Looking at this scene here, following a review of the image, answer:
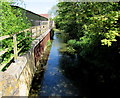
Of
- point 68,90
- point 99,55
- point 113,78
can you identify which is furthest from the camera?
point 99,55

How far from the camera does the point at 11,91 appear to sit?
7.30 ft

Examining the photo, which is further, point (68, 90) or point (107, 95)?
point (68, 90)

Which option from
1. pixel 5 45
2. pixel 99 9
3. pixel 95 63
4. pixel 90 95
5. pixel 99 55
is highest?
pixel 99 9

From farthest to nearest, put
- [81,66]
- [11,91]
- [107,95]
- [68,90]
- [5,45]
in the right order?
[81,66]
[68,90]
[107,95]
[5,45]
[11,91]

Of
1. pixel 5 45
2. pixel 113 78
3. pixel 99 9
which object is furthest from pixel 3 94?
pixel 113 78

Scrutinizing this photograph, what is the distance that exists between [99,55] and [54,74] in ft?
7.94

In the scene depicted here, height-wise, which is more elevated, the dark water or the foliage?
the foliage

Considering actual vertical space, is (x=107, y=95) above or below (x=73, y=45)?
below

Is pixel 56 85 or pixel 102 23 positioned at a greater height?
pixel 102 23

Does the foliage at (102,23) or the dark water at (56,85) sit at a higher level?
the foliage at (102,23)

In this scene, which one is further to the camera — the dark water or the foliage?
the dark water

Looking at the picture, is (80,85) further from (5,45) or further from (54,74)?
(5,45)

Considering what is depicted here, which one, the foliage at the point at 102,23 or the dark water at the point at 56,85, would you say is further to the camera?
the dark water at the point at 56,85

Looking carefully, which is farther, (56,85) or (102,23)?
(56,85)
